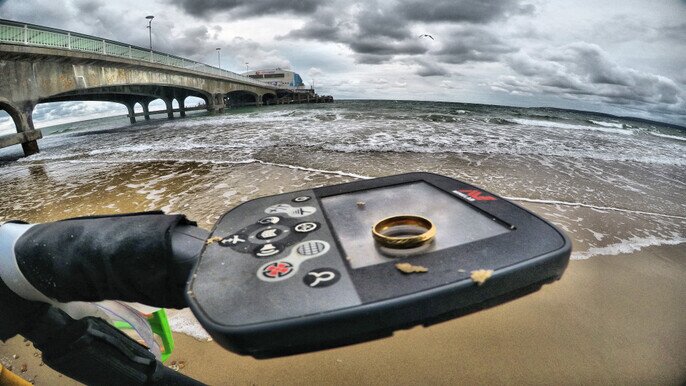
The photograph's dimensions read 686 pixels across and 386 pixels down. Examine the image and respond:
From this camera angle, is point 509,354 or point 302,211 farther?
point 509,354

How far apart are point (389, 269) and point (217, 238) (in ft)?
1.87

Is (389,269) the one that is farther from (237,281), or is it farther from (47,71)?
(47,71)

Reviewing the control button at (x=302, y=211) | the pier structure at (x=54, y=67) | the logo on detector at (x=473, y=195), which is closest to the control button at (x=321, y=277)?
the control button at (x=302, y=211)

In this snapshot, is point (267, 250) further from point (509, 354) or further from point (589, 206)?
point (589, 206)

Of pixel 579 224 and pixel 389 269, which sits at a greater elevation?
pixel 389 269

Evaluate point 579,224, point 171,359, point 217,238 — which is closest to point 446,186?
point 217,238

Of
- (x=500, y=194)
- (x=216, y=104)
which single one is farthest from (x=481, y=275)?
(x=216, y=104)

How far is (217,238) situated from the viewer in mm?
1044

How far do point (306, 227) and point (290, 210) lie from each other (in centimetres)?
18

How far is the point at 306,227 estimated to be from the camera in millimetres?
1121

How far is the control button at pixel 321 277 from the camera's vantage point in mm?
808

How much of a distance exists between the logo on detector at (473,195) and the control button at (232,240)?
0.86m

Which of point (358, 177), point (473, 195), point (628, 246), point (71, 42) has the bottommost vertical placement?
point (628, 246)

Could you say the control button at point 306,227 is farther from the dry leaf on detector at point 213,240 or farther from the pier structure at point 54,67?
the pier structure at point 54,67
